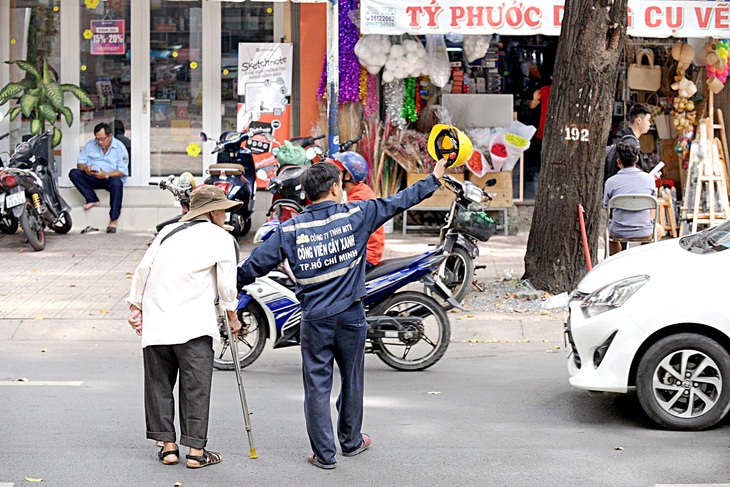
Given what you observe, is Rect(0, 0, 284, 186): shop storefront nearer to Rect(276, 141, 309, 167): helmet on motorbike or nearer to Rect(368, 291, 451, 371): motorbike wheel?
Rect(276, 141, 309, 167): helmet on motorbike

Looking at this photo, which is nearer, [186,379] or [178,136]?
[186,379]

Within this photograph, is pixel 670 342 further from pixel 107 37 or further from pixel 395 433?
pixel 107 37

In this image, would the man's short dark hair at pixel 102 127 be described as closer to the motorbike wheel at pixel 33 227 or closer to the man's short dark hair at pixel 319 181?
the motorbike wheel at pixel 33 227

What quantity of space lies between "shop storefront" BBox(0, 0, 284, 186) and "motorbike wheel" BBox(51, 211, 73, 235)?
43.5 inches

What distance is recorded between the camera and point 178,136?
15.4m

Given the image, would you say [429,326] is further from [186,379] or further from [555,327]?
[186,379]

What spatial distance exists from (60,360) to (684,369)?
4889 mm

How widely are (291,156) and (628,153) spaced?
366 cm

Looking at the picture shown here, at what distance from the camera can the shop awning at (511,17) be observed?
12867mm

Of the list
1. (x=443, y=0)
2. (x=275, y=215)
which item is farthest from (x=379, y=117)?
(x=275, y=215)

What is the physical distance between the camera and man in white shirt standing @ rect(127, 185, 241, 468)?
5.79 metres

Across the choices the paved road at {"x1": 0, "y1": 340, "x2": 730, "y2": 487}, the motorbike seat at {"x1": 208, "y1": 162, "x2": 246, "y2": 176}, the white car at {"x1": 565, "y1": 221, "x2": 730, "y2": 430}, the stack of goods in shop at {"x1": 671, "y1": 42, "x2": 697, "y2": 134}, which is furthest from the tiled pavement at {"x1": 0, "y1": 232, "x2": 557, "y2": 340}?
the white car at {"x1": 565, "y1": 221, "x2": 730, "y2": 430}

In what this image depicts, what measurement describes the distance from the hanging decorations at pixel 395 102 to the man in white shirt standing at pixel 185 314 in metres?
8.44

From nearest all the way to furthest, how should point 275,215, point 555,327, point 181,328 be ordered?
1. point 181,328
2. point 555,327
3. point 275,215
